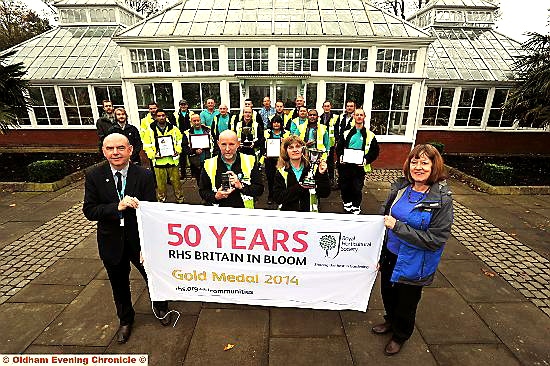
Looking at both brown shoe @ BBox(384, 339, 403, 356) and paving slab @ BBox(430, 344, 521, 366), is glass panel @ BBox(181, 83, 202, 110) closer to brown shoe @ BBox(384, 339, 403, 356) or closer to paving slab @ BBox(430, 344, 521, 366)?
brown shoe @ BBox(384, 339, 403, 356)

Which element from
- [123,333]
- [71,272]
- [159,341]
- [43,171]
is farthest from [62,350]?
[43,171]

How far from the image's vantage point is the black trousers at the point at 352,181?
588 cm

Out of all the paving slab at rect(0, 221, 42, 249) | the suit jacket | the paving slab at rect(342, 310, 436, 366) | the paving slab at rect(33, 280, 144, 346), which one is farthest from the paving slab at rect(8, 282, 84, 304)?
the paving slab at rect(342, 310, 436, 366)

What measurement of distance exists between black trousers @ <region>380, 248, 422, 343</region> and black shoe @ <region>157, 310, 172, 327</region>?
7.80 feet

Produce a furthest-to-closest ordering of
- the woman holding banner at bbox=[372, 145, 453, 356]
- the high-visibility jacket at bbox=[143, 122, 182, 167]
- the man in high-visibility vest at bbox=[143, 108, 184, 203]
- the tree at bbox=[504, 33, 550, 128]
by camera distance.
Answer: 1. the tree at bbox=[504, 33, 550, 128]
2. the high-visibility jacket at bbox=[143, 122, 182, 167]
3. the man in high-visibility vest at bbox=[143, 108, 184, 203]
4. the woman holding banner at bbox=[372, 145, 453, 356]

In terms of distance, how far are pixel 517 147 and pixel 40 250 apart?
16.0m

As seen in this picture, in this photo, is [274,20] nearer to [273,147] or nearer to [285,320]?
[273,147]

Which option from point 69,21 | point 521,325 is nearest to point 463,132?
point 521,325

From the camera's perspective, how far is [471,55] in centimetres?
1252

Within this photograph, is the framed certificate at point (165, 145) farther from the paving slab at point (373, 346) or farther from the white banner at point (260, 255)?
the paving slab at point (373, 346)

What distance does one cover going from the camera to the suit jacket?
2.73 m

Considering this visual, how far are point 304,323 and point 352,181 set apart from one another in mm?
3340

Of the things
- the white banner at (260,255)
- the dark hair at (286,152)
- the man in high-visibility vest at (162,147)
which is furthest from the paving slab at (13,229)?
the dark hair at (286,152)

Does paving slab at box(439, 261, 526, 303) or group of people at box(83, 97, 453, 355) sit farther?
paving slab at box(439, 261, 526, 303)
